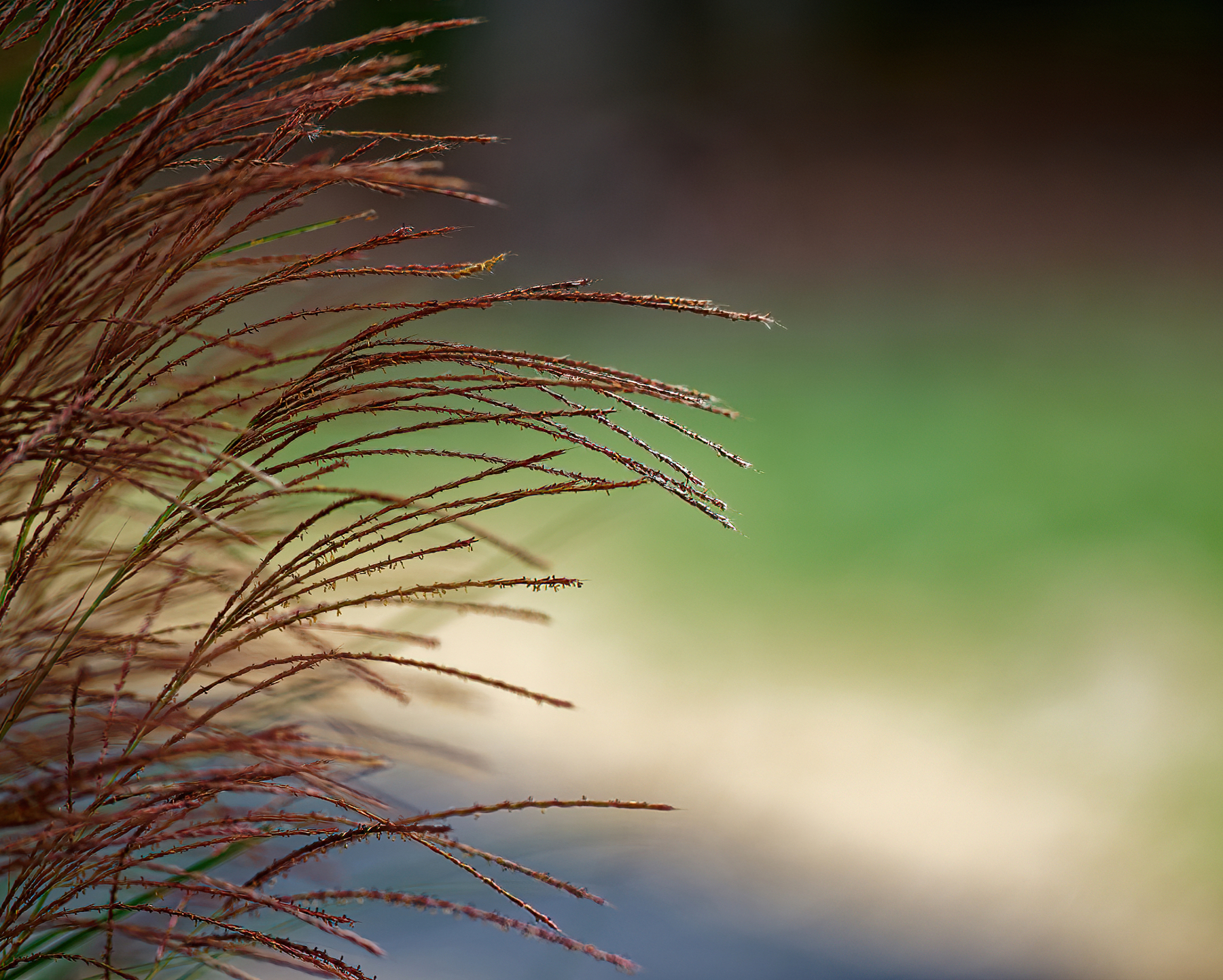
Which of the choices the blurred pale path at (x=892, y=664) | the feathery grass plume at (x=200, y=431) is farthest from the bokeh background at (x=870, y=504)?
the feathery grass plume at (x=200, y=431)

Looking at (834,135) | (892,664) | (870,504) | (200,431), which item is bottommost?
(200,431)

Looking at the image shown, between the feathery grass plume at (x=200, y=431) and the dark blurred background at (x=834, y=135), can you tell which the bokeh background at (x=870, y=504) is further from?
the feathery grass plume at (x=200, y=431)

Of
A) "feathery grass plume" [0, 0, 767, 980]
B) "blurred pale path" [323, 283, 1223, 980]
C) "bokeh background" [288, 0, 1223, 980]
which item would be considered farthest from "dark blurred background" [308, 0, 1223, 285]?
"feathery grass plume" [0, 0, 767, 980]

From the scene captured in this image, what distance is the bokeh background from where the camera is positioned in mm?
1318

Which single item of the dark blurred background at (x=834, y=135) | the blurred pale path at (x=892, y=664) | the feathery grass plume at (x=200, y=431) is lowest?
the feathery grass plume at (x=200, y=431)

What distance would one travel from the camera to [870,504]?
2.40 metres

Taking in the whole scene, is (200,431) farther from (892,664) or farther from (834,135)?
Result: (834,135)

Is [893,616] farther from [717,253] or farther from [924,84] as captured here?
[924,84]

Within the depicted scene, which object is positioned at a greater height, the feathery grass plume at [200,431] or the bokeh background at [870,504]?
the bokeh background at [870,504]

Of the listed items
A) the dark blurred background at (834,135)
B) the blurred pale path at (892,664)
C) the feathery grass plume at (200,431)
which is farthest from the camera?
the dark blurred background at (834,135)

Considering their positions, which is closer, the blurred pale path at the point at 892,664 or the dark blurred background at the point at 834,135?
the blurred pale path at the point at 892,664

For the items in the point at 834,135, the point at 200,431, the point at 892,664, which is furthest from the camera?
the point at 834,135

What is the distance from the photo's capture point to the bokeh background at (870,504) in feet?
4.33

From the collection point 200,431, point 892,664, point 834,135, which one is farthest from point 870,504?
point 200,431
